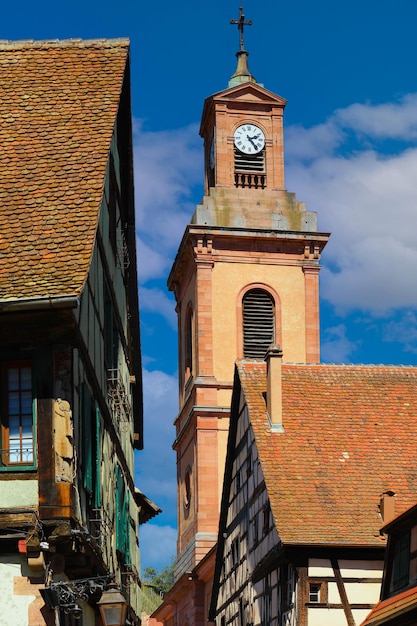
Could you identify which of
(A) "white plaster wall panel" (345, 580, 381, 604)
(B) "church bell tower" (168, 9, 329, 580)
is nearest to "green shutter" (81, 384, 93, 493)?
(A) "white plaster wall panel" (345, 580, 381, 604)

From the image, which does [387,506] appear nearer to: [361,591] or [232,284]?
[361,591]

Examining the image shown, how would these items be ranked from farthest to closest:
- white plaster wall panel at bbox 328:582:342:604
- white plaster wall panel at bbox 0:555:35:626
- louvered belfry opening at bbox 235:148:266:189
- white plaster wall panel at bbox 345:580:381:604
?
louvered belfry opening at bbox 235:148:266:189 → white plaster wall panel at bbox 328:582:342:604 → white plaster wall panel at bbox 345:580:381:604 → white plaster wall panel at bbox 0:555:35:626

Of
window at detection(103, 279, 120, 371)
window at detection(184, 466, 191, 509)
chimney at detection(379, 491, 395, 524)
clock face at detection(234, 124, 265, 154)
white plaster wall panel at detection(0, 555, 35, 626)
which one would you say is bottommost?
white plaster wall panel at detection(0, 555, 35, 626)

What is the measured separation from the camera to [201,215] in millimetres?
55656

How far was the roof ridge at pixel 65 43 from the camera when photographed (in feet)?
73.4

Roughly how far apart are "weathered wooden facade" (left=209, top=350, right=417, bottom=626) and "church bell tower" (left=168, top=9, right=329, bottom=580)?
16733mm

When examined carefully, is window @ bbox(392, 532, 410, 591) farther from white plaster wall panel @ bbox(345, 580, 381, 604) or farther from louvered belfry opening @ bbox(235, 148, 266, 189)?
louvered belfry opening @ bbox(235, 148, 266, 189)

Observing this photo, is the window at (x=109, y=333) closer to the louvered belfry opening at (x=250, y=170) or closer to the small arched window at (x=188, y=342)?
the small arched window at (x=188, y=342)

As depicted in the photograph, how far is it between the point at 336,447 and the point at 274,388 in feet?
7.19

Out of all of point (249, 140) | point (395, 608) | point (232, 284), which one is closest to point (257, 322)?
point (232, 284)

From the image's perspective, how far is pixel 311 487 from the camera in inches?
1165

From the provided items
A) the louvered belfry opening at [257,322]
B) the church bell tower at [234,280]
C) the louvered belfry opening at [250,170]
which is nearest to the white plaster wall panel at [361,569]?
the church bell tower at [234,280]

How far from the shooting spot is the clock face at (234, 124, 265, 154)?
5775 centimetres

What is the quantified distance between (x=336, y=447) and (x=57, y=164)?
46.7 ft
